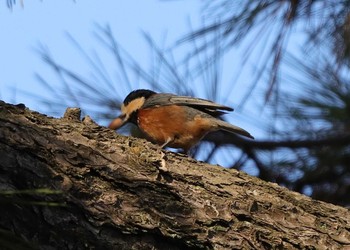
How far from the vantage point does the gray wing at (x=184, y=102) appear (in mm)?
3702

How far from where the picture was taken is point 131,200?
2102 mm

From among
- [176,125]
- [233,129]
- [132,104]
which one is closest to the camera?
[233,129]

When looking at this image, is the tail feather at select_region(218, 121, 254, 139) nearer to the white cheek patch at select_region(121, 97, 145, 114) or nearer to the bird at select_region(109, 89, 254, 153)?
the bird at select_region(109, 89, 254, 153)

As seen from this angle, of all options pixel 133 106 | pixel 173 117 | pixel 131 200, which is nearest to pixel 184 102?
pixel 173 117

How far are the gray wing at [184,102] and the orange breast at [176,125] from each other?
23 millimetres

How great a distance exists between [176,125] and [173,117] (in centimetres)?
5

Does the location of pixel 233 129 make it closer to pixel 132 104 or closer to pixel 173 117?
pixel 173 117

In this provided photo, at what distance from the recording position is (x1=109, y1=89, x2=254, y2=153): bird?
369cm

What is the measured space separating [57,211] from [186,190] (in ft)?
1.41

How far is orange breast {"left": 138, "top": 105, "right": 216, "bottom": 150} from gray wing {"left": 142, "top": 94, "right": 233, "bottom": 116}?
0.9 inches

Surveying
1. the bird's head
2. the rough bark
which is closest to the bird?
the bird's head

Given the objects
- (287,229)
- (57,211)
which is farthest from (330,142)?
(57,211)

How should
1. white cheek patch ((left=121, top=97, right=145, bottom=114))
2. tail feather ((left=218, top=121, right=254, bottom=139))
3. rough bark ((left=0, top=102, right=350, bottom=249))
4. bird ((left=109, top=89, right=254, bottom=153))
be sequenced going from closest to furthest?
rough bark ((left=0, top=102, right=350, bottom=249)) → tail feather ((left=218, top=121, right=254, bottom=139)) → bird ((left=109, top=89, right=254, bottom=153)) → white cheek patch ((left=121, top=97, right=145, bottom=114))

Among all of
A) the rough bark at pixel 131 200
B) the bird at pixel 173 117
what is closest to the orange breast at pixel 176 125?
the bird at pixel 173 117
